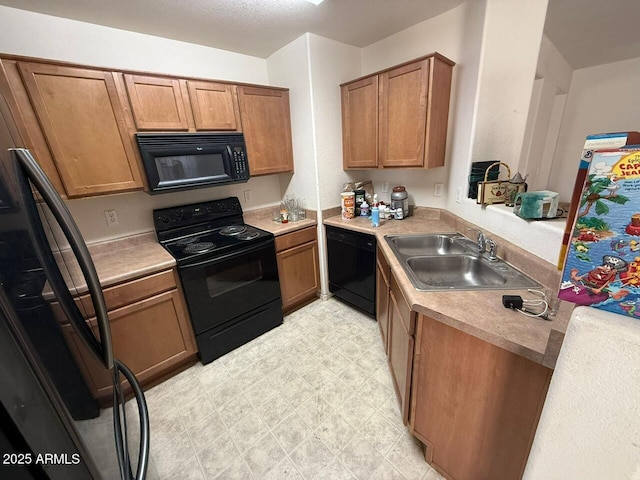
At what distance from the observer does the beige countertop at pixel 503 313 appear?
675 mm

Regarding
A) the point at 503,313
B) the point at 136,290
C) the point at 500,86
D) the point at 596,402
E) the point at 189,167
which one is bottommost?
the point at 136,290

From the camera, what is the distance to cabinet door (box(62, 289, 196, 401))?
1.53 m

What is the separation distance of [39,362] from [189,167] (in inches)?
67.7

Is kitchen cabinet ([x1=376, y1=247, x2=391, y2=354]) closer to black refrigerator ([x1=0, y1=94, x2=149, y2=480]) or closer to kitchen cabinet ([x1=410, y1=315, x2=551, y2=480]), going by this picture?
kitchen cabinet ([x1=410, y1=315, x2=551, y2=480])

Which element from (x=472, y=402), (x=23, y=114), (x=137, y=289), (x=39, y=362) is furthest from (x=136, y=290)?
(x=472, y=402)

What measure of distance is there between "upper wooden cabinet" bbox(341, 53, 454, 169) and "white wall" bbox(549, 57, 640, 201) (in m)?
3.04

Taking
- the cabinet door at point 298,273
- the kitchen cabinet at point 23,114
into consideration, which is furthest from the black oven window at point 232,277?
the kitchen cabinet at point 23,114

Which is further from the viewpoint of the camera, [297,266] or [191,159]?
[297,266]

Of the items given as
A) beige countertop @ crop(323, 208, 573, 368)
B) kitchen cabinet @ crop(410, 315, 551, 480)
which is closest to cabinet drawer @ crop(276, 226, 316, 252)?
beige countertop @ crop(323, 208, 573, 368)

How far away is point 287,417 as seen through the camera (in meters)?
1.47

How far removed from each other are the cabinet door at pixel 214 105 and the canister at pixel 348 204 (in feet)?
3.63

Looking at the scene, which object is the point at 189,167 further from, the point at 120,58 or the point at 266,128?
the point at 120,58

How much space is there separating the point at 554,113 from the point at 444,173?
296 cm

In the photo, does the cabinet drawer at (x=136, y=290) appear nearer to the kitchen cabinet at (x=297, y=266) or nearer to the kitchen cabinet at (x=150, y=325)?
the kitchen cabinet at (x=150, y=325)
